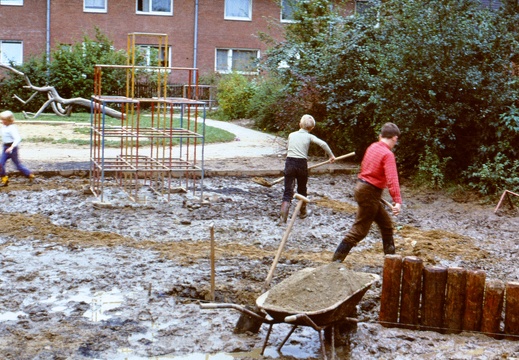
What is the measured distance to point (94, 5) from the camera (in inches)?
1505

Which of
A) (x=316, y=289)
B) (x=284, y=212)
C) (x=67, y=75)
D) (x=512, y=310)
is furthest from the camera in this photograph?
(x=67, y=75)

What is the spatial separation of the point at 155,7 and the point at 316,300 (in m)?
34.1

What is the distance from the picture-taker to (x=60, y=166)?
15.9 meters

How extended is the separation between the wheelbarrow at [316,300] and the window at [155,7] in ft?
109

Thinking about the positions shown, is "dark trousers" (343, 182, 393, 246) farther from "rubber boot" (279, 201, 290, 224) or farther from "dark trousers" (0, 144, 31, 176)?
"dark trousers" (0, 144, 31, 176)

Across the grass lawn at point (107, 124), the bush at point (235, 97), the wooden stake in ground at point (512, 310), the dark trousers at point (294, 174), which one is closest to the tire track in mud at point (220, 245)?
the dark trousers at point (294, 174)

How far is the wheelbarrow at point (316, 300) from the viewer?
6.32 meters

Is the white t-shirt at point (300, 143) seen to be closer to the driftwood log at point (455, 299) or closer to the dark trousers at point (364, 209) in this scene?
the dark trousers at point (364, 209)

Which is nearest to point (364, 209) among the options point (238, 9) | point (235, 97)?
point (235, 97)

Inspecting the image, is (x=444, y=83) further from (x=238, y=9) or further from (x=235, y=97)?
(x=238, y=9)

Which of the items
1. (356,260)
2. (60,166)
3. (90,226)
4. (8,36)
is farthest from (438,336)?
(8,36)

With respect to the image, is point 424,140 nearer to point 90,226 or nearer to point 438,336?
point 90,226

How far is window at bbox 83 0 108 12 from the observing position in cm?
3796

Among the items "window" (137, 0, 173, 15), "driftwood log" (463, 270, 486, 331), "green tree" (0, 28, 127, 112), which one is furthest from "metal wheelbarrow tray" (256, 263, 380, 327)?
"window" (137, 0, 173, 15)
